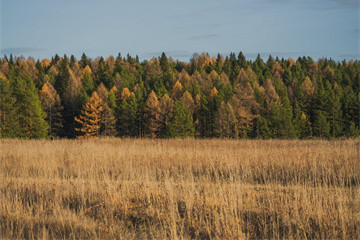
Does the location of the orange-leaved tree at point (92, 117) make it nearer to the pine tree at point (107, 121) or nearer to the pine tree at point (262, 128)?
the pine tree at point (107, 121)

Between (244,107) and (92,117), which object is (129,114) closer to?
(92,117)

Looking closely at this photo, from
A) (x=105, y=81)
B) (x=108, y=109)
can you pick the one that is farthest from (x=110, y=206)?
(x=105, y=81)

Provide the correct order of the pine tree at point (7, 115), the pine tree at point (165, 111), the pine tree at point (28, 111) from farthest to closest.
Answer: the pine tree at point (165, 111) < the pine tree at point (28, 111) < the pine tree at point (7, 115)

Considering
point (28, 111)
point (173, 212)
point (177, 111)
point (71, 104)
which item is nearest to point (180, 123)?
point (177, 111)

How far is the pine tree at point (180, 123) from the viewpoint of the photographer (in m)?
54.4

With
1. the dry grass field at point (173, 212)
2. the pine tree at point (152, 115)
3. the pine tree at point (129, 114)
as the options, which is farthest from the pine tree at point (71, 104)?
the dry grass field at point (173, 212)

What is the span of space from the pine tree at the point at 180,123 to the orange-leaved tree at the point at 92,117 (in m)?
12.4

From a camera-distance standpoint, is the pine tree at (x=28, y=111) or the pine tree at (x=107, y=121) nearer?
the pine tree at (x=28, y=111)

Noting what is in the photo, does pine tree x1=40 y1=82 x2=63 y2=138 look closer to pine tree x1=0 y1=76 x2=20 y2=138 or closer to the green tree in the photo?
pine tree x1=0 y1=76 x2=20 y2=138

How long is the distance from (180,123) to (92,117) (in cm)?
1499

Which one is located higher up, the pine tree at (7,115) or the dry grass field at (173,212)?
the pine tree at (7,115)

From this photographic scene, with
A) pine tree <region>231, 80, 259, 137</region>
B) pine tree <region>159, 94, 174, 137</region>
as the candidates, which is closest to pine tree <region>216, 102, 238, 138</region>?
pine tree <region>231, 80, 259, 137</region>

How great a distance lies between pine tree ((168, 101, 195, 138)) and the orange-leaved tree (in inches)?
488

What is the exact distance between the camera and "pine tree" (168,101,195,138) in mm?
54438
